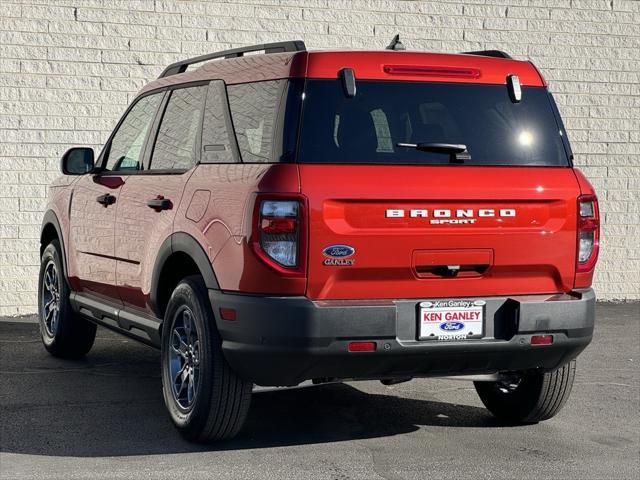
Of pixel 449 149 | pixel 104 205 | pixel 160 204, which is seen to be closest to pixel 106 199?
pixel 104 205

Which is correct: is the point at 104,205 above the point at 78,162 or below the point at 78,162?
below

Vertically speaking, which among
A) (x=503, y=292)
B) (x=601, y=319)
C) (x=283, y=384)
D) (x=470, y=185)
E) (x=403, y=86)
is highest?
(x=403, y=86)

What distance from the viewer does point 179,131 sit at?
6582 millimetres

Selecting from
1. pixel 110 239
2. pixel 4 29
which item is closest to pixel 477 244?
pixel 110 239

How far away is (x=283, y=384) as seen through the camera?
5.54 meters

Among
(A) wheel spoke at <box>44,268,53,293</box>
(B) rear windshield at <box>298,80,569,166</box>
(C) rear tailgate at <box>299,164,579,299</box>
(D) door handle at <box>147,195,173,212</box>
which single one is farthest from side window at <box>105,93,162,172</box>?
(C) rear tailgate at <box>299,164,579,299</box>

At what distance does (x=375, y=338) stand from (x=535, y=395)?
1382 millimetres

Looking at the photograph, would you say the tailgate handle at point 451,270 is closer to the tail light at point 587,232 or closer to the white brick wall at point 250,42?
the tail light at point 587,232

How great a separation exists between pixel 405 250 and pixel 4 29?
22.0 ft

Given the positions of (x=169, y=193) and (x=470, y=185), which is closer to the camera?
(x=470, y=185)

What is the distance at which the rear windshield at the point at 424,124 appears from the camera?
18.0 ft

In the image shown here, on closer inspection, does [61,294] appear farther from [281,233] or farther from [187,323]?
[281,233]

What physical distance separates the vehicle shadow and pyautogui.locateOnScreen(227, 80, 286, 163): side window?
148 centimetres

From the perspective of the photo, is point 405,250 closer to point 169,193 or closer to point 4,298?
point 169,193
